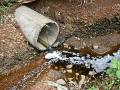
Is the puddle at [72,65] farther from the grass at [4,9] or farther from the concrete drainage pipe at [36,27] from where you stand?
the grass at [4,9]

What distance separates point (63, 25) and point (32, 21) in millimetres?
836

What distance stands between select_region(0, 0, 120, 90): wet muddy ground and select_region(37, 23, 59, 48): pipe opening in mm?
164

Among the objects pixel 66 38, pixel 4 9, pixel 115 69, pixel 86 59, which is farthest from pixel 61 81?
pixel 4 9

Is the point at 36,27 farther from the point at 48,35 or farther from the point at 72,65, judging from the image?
the point at 72,65

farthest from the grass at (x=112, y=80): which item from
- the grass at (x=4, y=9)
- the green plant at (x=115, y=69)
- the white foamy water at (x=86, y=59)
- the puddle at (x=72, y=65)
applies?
the grass at (x=4, y=9)

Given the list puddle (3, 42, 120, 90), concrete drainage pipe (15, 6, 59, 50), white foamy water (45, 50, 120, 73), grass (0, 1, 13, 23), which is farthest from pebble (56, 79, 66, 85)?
grass (0, 1, 13, 23)

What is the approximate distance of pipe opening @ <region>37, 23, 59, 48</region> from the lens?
276 inches

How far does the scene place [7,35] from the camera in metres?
6.73

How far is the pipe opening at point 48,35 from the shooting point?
702 cm

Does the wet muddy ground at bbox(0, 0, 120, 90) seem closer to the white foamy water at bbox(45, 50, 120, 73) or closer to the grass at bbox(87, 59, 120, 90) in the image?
the white foamy water at bbox(45, 50, 120, 73)

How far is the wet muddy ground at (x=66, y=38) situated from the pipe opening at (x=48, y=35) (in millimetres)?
164

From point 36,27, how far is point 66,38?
33.9 inches

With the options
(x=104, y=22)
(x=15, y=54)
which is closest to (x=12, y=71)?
(x=15, y=54)

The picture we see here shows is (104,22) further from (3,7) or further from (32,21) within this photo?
(3,7)
